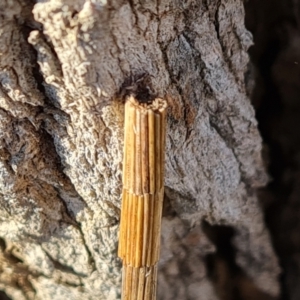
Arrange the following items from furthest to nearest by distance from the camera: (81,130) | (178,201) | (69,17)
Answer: (178,201) → (81,130) → (69,17)

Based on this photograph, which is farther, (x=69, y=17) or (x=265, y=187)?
(x=265, y=187)

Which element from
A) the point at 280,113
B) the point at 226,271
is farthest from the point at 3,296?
the point at 280,113

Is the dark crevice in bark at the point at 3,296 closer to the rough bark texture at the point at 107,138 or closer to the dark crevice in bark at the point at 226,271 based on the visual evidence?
the rough bark texture at the point at 107,138

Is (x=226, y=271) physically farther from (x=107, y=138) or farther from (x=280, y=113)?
(x=107, y=138)

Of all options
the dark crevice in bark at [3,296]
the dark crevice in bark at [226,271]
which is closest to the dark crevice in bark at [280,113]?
the dark crevice in bark at [226,271]

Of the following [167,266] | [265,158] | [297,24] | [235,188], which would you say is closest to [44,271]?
[167,266]

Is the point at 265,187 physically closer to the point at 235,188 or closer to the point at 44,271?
the point at 235,188

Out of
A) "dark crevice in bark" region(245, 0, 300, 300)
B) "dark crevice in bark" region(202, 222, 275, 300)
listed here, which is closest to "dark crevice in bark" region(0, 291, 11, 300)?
"dark crevice in bark" region(202, 222, 275, 300)

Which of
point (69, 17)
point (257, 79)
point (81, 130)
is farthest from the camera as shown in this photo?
point (257, 79)
